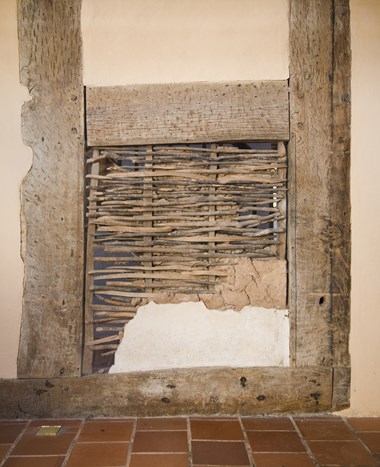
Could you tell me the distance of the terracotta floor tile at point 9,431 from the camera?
2191 millimetres

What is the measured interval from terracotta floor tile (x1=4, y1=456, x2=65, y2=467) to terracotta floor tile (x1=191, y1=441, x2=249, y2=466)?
26.5 inches

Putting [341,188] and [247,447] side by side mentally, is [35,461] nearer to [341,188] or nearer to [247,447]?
[247,447]

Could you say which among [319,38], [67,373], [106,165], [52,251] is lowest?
[67,373]

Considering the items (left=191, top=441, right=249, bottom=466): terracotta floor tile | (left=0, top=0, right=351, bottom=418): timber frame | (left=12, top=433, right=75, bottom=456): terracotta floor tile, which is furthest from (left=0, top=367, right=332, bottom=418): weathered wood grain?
(left=191, top=441, right=249, bottom=466): terracotta floor tile

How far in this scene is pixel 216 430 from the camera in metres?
2.27

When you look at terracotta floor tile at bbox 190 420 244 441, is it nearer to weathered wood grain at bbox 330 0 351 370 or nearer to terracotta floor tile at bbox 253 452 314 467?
terracotta floor tile at bbox 253 452 314 467

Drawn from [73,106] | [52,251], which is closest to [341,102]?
[73,106]

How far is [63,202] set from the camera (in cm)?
246

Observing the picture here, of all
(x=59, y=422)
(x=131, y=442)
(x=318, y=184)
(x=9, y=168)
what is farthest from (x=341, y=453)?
(x=9, y=168)

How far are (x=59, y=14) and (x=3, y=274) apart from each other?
1.60 metres

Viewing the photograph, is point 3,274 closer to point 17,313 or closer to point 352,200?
point 17,313

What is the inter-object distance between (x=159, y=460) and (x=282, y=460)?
1.97 feet

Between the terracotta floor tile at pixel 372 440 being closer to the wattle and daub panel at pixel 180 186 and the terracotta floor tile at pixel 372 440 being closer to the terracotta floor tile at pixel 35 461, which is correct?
the wattle and daub panel at pixel 180 186

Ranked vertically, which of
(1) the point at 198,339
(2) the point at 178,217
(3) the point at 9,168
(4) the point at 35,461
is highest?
(3) the point at 9,168
